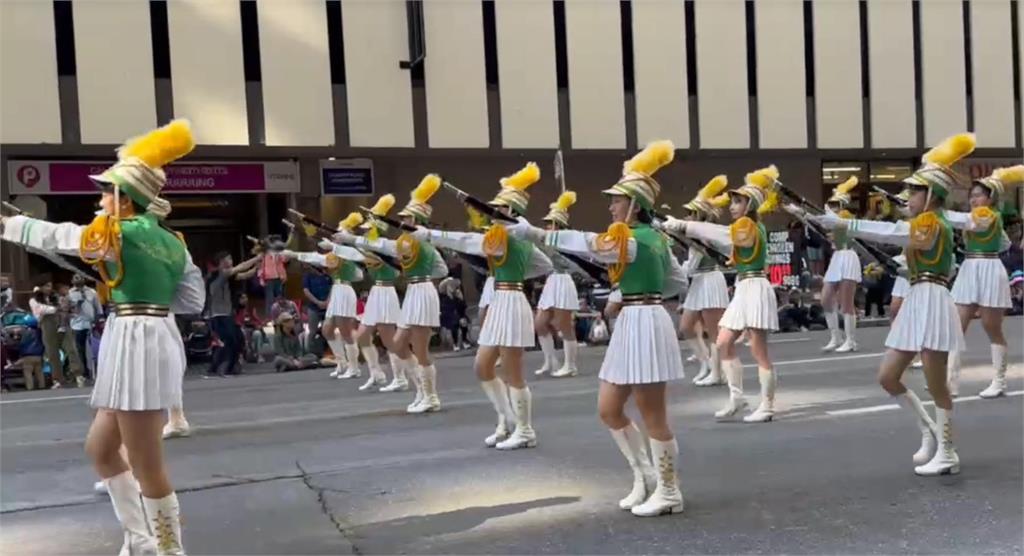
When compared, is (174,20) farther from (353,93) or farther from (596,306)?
(596,306)

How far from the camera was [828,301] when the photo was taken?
49.4 ft

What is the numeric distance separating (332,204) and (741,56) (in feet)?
36.5

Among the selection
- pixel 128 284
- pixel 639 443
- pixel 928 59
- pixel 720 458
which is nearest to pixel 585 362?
pixel 720 458

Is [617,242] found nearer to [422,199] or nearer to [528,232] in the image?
[528,232]

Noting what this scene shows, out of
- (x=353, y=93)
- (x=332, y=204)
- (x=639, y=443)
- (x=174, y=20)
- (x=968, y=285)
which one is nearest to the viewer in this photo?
(x=639, y=443)

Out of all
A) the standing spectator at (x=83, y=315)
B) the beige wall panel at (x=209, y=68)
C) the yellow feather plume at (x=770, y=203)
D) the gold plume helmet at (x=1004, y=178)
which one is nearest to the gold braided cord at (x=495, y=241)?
the yellow feather plume at (x=770, y=203)

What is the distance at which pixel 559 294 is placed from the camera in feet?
44.5

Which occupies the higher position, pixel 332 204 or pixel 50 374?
pixel 332 204

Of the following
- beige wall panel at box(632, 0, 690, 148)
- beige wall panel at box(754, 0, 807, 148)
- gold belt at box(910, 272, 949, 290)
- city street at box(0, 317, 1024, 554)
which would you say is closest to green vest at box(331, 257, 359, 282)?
city street at box(0, 317, 1024, 554)

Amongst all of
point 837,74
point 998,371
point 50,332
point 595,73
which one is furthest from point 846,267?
point 837,74

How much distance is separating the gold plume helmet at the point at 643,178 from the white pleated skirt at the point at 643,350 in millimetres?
687

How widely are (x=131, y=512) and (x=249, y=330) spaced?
12.3m

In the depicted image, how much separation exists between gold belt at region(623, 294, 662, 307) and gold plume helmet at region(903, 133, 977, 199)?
219 centimetres

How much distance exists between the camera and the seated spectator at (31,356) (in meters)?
14.9
